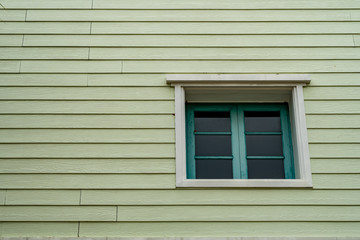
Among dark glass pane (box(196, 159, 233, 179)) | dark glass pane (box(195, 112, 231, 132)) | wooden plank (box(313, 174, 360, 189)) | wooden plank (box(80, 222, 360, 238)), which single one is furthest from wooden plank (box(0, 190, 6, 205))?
wooden plank (box(313, 174, 360, 189))

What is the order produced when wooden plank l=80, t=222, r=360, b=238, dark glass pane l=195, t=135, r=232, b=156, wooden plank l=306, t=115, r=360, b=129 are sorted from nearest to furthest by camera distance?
1. wooden plank l=80, t=222, r=360, b=238
2. wooden plank l=306, t=115, r=360, b=129
3. dark glass pane l=195, t=135, r=232, b=156

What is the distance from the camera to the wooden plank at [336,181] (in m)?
4.25

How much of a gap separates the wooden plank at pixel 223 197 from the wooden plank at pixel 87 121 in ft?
2.37

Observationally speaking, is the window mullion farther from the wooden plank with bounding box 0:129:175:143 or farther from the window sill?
the wooden plank with bounding box 0:129:175:143

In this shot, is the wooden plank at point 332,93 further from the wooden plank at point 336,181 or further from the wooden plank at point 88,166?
the wooden plank at point 88,166

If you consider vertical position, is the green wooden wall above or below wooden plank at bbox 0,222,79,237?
above

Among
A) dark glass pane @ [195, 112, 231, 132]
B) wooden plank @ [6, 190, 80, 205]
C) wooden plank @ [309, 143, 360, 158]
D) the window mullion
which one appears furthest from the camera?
dark glass pane @ [195, 112, 231, 132]

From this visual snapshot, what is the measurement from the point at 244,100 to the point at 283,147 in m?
0.70

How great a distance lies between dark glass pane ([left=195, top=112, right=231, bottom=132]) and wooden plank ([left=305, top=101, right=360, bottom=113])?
914 millimetres
